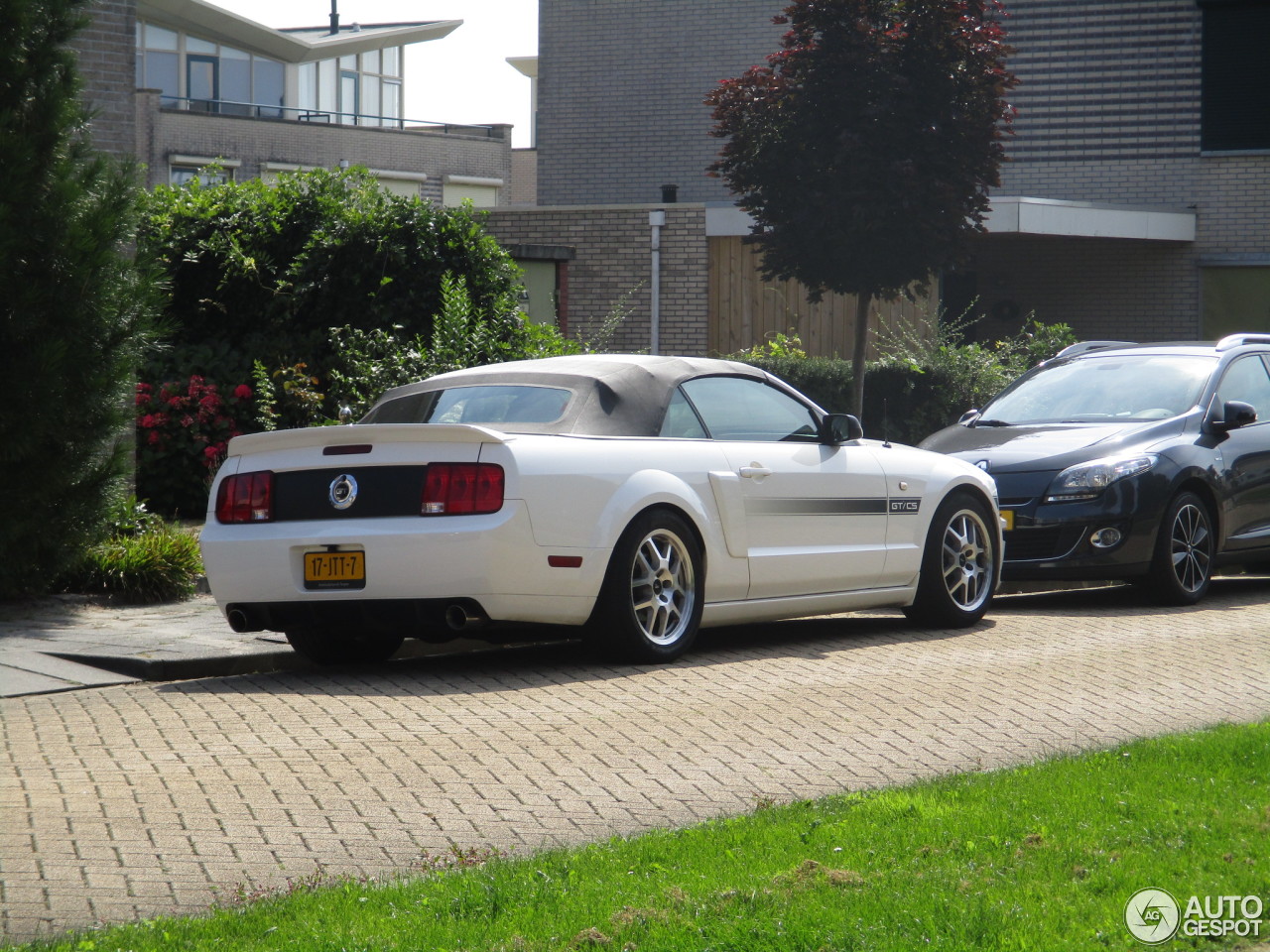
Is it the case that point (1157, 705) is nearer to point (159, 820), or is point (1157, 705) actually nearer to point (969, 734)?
point (969, 734)

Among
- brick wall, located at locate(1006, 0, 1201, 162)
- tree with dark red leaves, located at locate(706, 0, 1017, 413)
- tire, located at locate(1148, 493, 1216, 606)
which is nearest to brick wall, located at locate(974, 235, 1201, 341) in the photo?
brick wall, located at locate(1006, 0, 1201, 162)

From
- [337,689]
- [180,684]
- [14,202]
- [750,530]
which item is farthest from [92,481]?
[750,530]

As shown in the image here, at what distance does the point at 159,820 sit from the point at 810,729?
2590 mm

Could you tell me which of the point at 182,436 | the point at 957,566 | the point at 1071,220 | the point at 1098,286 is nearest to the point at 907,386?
the point at 1071,220

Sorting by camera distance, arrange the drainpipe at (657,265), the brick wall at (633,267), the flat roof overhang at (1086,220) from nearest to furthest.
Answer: the drainpipe at (657,265)
the brick wall at (633,267)
the flat roof overhang at (1086,220)

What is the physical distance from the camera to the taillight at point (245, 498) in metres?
8.10

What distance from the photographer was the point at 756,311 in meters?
25.6

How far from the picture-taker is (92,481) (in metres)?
10.2

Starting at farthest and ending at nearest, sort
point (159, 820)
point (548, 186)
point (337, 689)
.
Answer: point (548, 186) → point (337, 689) → point (159, 820)

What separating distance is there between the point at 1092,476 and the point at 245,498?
5528 millimetres

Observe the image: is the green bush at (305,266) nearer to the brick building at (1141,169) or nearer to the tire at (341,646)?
the tire at (341,646)

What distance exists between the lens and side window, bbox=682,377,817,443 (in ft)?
Answer: 29.4

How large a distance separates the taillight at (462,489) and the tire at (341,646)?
104cm

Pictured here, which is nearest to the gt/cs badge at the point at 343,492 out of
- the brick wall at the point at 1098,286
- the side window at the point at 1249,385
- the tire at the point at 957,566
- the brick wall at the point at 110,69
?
the tire at the point at 957,566
